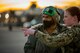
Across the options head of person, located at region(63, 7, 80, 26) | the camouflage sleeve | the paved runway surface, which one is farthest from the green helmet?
the paved runway surface

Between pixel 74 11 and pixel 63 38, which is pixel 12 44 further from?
pixel 63 38

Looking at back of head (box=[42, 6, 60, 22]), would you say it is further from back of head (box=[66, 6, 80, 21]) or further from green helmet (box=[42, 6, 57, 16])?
back of head (box=[66, 6, 80, 21])

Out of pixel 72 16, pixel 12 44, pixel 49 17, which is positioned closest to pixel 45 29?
pixel 49 17

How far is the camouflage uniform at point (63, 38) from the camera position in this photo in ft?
16.6

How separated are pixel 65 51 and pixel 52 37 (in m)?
0.37

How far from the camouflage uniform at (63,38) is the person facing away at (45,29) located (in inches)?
2.5

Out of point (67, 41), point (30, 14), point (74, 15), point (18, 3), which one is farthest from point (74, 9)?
point (30, 14)

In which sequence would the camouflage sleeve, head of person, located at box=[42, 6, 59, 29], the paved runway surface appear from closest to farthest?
the camouflage sleeve < head of person, located at box=[42, 6, 59, 29] < the paved runway surface

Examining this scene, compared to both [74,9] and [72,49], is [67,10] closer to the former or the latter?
[74,9]

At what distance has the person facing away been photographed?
5.38 meters

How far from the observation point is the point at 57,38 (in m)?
5.11

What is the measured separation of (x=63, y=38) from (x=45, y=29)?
0.40 meters

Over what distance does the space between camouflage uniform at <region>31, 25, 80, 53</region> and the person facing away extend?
0.21ft

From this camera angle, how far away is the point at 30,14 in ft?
186
